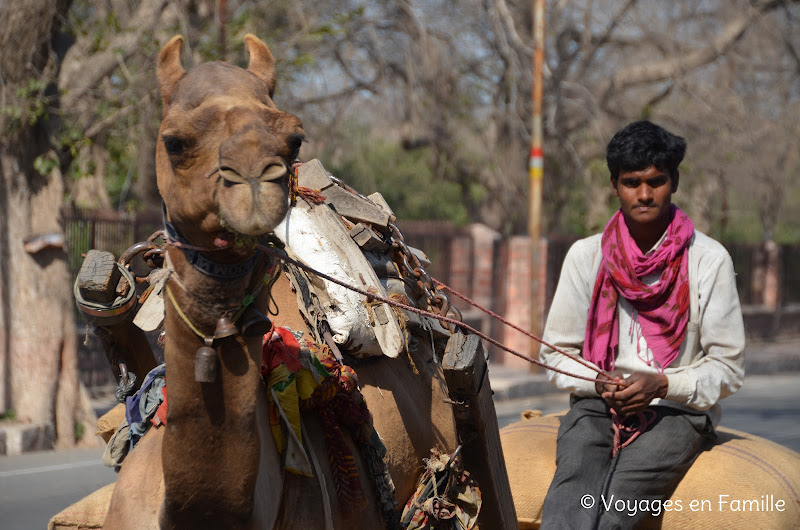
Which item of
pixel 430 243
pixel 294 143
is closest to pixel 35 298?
pixel 430 243

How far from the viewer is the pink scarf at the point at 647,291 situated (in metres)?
Answer: 3.72

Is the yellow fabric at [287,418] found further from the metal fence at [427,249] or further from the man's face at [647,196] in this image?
the metal fence at [427,249]

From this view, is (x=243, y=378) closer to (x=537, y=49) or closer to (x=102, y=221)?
(x=102, y=221)

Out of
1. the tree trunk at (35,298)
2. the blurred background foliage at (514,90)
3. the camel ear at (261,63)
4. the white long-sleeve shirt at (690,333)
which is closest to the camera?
the camel ear at (261,63)

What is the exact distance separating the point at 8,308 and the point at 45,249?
0.78m

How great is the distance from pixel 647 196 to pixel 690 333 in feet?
1.88

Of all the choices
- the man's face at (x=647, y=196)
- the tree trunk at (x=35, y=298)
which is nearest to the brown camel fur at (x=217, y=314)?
the man's face at (x=647, y=196)

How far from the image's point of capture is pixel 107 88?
986cm

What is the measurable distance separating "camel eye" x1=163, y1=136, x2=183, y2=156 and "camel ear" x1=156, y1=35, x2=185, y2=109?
168 mm

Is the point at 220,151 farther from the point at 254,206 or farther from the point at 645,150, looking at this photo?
the point at 645,150

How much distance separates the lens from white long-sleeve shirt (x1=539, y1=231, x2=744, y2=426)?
144 inches

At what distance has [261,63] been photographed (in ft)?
7.54

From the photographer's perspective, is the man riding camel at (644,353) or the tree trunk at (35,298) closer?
the man riding camel at (644,353)

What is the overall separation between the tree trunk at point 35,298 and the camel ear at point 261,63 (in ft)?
25.2
